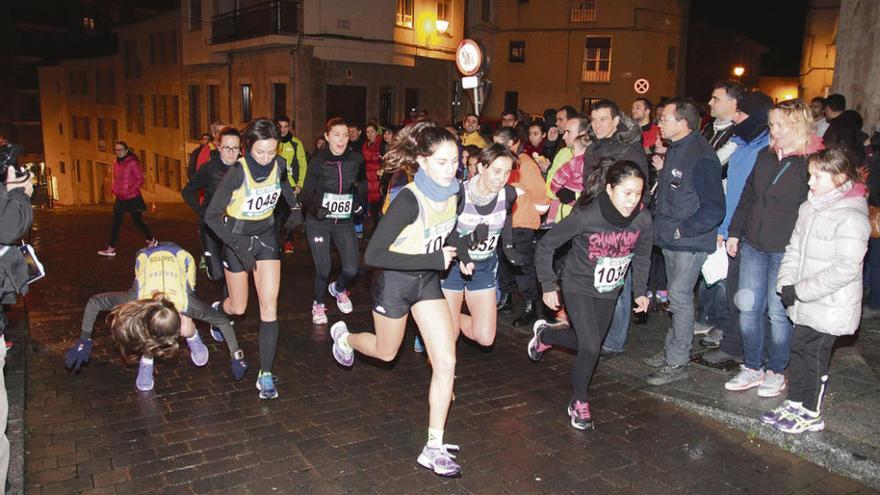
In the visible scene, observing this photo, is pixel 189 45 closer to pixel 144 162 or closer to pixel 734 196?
pixel 144 162

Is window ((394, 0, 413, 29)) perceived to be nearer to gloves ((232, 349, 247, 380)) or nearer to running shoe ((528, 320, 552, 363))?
running shoe ((528, 320, 552, 363))

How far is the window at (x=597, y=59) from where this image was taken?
33.4 metres

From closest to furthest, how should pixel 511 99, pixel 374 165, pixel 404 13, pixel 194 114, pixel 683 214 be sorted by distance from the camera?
1. pixel 683 214
2. pixel 374 165
3. pixel 404 13
4. pixel 194 114
5. pixel 511 99

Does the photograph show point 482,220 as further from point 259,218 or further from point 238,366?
point 238,366

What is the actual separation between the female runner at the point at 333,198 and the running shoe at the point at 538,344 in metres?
2.39

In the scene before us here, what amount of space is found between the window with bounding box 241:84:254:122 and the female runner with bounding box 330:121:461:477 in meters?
24.6

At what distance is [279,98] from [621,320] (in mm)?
21453

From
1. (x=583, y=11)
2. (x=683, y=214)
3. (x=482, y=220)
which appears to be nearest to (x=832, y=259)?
(x=683, y=214)

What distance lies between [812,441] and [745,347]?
1.11 m

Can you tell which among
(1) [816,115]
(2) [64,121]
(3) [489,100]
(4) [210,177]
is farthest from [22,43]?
(1) [816,115]

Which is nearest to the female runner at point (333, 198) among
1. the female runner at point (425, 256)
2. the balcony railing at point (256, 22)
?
the female runner at point (425, 256)

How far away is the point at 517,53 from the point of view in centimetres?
3556

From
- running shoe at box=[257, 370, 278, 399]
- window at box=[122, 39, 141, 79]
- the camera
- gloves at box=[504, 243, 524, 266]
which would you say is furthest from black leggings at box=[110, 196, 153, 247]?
window at box=[122, 39, 141, 79]

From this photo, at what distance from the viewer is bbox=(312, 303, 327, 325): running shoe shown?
314 inches
